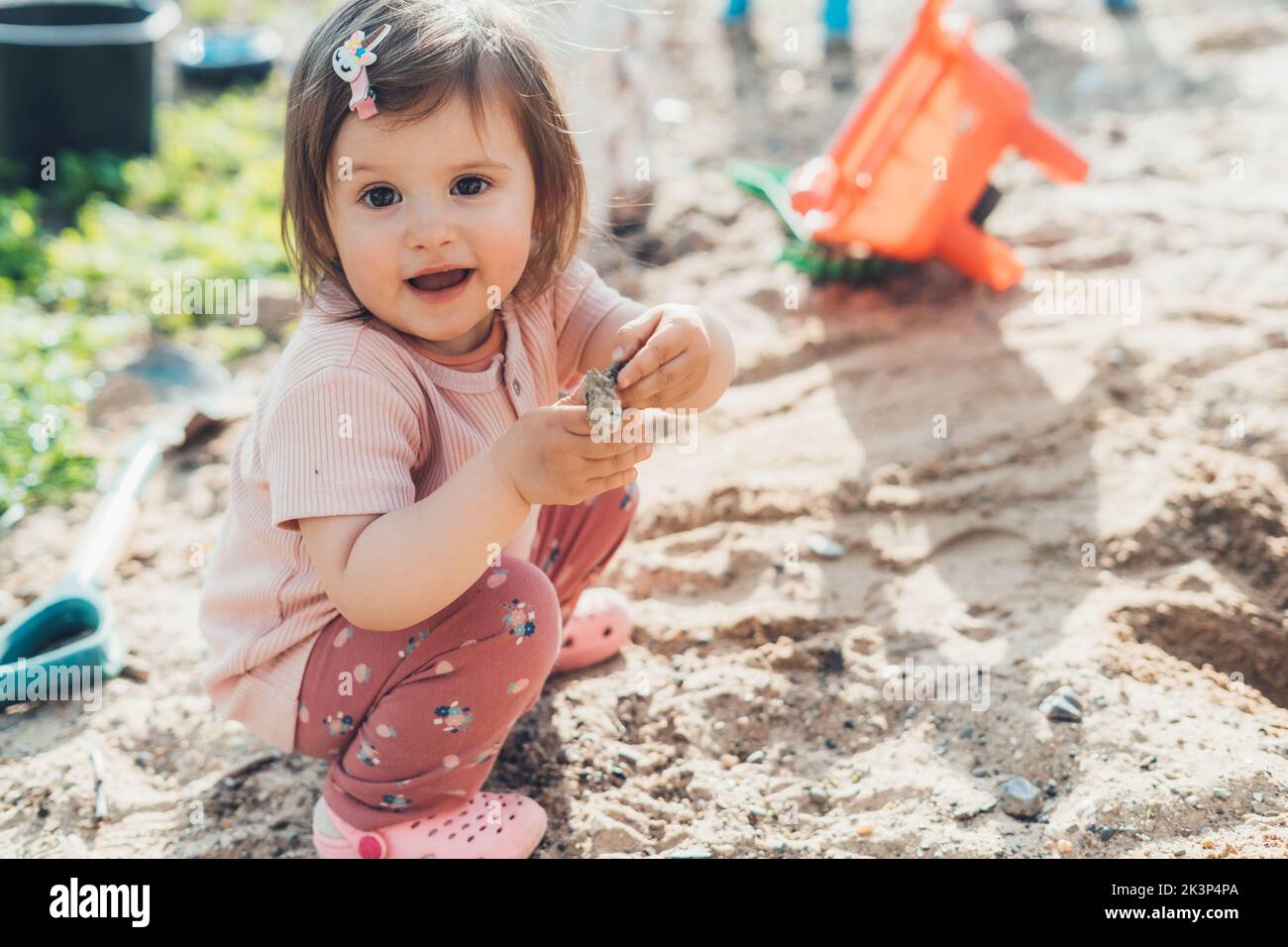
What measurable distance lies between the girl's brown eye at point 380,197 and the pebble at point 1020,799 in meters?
1.17

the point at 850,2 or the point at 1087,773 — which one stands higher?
the point at 850,2

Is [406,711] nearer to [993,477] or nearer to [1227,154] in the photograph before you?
[993,477]

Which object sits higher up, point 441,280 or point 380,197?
point 380,197

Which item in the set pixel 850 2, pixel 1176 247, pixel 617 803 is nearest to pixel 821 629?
pixel 617 803

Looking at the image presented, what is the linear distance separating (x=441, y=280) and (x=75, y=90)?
3.10 m

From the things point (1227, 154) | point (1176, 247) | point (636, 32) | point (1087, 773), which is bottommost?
point (1087, 773)

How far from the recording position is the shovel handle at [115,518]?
2242 millimetres

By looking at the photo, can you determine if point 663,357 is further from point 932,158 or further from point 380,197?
point 932,158

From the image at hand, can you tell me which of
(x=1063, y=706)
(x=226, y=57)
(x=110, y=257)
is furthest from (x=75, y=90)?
(x=1063, y=706)

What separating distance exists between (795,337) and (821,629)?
1.09 meters

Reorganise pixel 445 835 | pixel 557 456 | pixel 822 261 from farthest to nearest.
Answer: pixel 822 261, pixel 445 835, pixel 557 456

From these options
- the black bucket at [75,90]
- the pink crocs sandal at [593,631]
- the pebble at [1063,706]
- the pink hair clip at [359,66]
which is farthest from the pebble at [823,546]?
the black bucket at [75,90]

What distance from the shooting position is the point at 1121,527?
2.25m

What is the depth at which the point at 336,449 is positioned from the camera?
4.81 ft
